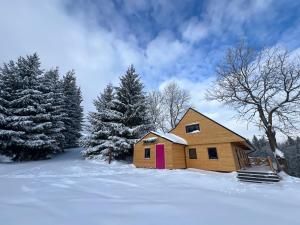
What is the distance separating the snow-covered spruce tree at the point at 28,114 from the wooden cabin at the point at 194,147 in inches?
372

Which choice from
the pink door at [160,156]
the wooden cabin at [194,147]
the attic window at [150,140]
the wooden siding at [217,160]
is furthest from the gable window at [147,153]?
the wooden siding at [217,160]

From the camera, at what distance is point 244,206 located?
18.8 ft

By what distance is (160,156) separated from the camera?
16531 millimetres

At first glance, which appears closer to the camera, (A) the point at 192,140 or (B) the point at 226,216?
(B) the point at 226,216

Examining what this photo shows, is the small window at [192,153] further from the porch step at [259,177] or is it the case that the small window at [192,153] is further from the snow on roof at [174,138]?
the porch step at [259,177]

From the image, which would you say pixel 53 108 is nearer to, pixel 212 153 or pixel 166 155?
pixel 166 155

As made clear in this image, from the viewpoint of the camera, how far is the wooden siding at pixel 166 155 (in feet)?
52.1

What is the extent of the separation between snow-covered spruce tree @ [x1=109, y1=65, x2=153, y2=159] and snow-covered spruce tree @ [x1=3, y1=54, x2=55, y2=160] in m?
6.67

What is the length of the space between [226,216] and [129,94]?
1682 cm

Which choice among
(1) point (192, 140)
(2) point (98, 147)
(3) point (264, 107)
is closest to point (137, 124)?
(2) point (98, 147)

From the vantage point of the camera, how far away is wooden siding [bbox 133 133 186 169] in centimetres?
1589

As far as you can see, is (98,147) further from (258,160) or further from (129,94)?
(258,160)

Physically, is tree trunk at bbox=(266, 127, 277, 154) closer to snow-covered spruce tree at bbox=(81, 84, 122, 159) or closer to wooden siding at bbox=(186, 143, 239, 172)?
wooden siding at bbox=(186, 143, 239, 172)

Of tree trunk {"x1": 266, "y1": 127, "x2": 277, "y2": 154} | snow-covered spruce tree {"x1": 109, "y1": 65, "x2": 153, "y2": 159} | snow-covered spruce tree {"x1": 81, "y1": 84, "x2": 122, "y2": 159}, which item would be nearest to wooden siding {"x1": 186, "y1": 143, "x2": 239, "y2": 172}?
tree trunk {"x1": 266, "y1": 127, "x2": 277, "y2": 154}
